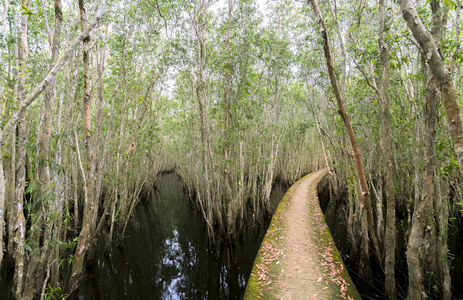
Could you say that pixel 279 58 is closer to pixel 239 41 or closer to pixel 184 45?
pixel 239 41

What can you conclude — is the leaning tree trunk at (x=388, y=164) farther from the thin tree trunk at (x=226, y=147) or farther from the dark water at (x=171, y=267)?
the thin tree trunk at (x=226, y=147)

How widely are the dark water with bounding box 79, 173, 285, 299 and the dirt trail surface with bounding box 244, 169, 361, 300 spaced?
1.73 meters

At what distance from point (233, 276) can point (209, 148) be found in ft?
12.4

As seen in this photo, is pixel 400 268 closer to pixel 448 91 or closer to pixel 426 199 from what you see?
pixel 426 199

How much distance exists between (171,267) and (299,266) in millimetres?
4346

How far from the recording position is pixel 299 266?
421cm

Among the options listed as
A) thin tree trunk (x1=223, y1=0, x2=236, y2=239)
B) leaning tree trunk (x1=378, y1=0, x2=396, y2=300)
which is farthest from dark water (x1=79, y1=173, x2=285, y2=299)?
leaning tree trunk (x1=378, y1=0, x2=396, y2=300)


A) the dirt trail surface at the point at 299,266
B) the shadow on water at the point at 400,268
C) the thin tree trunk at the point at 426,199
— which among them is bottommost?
the shadow on water at the point at 400,268

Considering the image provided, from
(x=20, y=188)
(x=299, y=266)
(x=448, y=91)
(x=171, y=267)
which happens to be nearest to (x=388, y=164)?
(x=448, y=91)

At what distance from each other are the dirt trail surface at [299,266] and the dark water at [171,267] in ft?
5.67

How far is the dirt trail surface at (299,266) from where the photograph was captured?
11.4 ft

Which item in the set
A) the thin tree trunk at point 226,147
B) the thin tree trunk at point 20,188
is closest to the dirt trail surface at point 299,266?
the thin tree trunk at point 226,147

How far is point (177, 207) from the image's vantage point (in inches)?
542

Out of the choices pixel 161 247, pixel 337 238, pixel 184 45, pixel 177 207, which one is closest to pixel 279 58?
pixel 184 45
